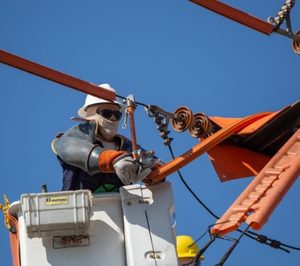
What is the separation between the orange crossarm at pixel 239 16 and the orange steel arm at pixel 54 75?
1.58 meters

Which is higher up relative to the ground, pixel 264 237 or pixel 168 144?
pixel 168 144

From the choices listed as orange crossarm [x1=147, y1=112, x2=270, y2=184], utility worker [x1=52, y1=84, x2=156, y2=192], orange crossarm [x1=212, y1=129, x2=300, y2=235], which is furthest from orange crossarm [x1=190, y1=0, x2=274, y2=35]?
utility worker [x1=52, y1=84, x2=156, y2=192]

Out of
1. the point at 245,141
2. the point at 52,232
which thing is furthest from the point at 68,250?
the point at 245,141

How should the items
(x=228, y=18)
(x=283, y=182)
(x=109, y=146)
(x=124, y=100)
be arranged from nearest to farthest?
(x=283, y=182) < (x=228, y=18) < (x=124, y=100) < (x=109, y=146)

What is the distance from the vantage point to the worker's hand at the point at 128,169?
42.4 ft

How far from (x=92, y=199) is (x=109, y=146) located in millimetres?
1482

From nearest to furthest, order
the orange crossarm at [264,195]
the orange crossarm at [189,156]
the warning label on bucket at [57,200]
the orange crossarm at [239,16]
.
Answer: the orange crossarm at [264,195]
the orange crossarm at [239,16]
the warning label on bucket at [57,200]
the orange crossarm at [189,156]

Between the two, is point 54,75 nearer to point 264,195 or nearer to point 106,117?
point 106,117

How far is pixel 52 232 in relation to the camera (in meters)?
12.7

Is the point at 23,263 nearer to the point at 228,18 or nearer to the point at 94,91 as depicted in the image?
the point at 94,91

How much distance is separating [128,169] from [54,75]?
4.16ft

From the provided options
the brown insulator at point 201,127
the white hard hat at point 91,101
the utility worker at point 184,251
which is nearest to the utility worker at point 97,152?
the white hard hat at point 91,101

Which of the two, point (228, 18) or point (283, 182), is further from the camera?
point (228, 18)

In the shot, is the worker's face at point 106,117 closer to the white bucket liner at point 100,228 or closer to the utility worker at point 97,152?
the utility worker at point 97,152
